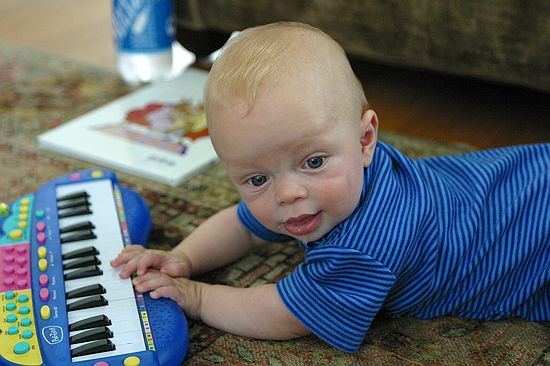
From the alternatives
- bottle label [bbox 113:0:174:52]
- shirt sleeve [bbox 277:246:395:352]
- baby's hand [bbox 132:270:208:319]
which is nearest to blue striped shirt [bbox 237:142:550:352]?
shirt sleeve [bbox 277:246:395:352]

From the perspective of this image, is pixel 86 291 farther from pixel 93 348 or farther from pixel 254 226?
pixel 254 226

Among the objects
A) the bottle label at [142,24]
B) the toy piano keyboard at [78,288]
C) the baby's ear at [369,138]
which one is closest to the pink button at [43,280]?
the toy piano keyboard at [78,288]

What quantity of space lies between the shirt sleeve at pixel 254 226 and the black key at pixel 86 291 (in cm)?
21

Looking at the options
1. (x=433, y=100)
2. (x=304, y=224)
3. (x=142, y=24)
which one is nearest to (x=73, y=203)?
(x=304, y=224)

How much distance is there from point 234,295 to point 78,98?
0.85m

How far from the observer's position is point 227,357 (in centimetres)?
88

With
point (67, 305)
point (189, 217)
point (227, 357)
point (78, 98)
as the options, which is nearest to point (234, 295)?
point (227, 357)

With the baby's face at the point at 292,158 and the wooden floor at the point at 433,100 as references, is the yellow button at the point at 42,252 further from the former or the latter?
the wooden floor at the point at 433,100

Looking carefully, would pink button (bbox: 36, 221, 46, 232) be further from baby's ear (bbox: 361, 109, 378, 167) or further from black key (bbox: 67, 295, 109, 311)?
baby's ear (bbox: 361, 109, 378, 167)

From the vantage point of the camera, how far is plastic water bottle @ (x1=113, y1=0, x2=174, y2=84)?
167 cm

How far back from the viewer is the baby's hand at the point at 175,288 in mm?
890

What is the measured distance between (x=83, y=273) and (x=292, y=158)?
0.29 meters

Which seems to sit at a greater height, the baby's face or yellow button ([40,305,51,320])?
the baby's face

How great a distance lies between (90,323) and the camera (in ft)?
2.68
